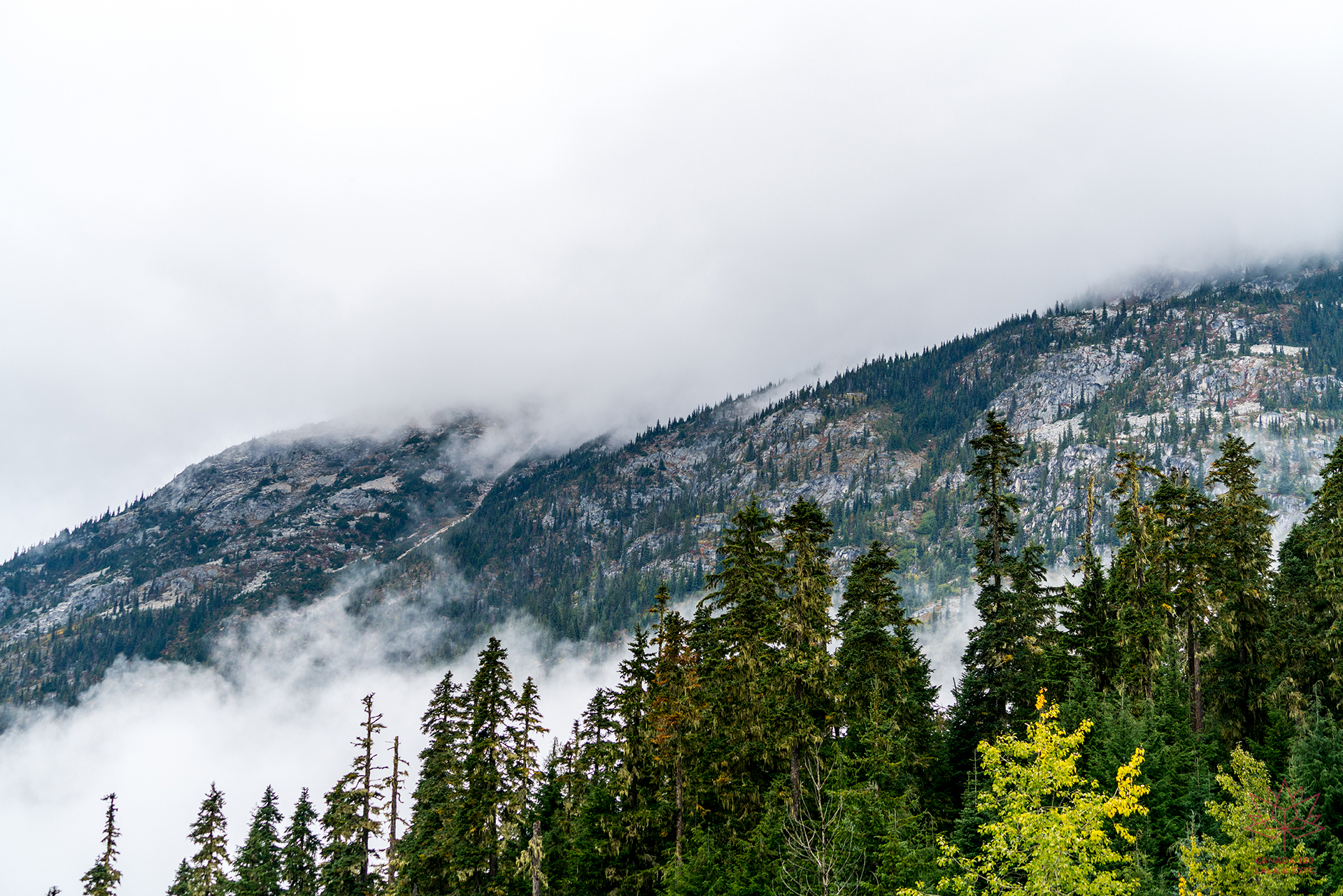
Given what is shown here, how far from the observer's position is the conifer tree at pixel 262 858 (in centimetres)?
5625

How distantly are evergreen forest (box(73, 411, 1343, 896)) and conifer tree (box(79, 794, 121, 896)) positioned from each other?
18123 mm

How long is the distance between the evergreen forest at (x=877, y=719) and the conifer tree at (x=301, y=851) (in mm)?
11814

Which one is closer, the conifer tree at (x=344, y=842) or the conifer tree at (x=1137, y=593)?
the conifer tree at (x=1137, y=593)

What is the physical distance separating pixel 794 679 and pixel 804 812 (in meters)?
5.26

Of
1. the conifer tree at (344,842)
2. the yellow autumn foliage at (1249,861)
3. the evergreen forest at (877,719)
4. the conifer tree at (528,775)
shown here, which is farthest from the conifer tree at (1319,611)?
the conifer tree at (344,842)

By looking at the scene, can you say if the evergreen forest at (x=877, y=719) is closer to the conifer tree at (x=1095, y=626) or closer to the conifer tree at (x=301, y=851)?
the conifer tree at (x=1095, y=626)

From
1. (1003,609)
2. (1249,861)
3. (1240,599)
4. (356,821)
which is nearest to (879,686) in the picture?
(1003,609)

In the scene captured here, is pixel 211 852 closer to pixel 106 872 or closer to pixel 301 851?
pixel 301 851

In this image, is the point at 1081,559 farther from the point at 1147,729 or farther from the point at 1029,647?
the point at 1147,729

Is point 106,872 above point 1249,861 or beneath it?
beneath

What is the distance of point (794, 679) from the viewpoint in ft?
103

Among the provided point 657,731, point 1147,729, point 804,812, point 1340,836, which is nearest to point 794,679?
point 804,812

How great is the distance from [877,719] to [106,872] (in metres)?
54.5

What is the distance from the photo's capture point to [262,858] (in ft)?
195
